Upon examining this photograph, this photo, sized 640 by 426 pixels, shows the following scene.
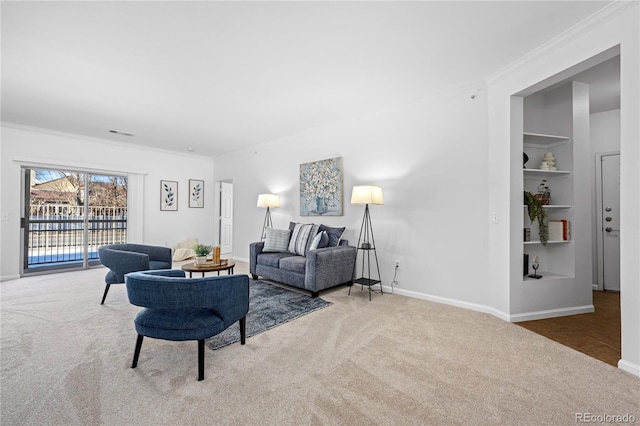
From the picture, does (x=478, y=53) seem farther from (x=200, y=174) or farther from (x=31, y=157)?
(x=31, y=157)

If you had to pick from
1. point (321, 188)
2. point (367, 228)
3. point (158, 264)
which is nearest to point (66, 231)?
point (158, 264)

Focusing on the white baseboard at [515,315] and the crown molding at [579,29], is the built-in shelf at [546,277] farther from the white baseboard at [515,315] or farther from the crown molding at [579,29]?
the crown molding at [579,29]

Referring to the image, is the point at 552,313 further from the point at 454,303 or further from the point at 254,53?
the point at 254,53

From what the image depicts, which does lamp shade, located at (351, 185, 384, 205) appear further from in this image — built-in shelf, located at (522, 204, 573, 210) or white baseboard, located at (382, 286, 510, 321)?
built-in shelf, located at (522, 204, 573, 210)

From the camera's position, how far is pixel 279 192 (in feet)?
18.1

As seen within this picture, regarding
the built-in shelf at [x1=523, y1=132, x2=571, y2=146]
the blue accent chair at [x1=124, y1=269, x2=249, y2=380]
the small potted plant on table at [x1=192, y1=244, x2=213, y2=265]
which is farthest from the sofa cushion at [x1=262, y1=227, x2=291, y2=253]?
the built-in shelf at [x1=523, y1=132, x2=571, y2=146]

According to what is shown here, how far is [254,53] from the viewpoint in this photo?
100 inches

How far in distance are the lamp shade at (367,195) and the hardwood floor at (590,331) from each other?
2017 millimetres

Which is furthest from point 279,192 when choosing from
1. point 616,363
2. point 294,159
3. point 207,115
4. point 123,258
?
point 616,363

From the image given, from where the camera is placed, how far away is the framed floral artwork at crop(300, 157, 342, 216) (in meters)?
4.48

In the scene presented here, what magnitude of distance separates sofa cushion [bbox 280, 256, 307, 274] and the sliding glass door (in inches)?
167

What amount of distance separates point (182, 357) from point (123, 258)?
171cm

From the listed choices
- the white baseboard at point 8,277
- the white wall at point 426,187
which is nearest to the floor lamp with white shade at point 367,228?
the white wall at point 426,187

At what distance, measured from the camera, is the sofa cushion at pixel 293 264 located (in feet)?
12.3
